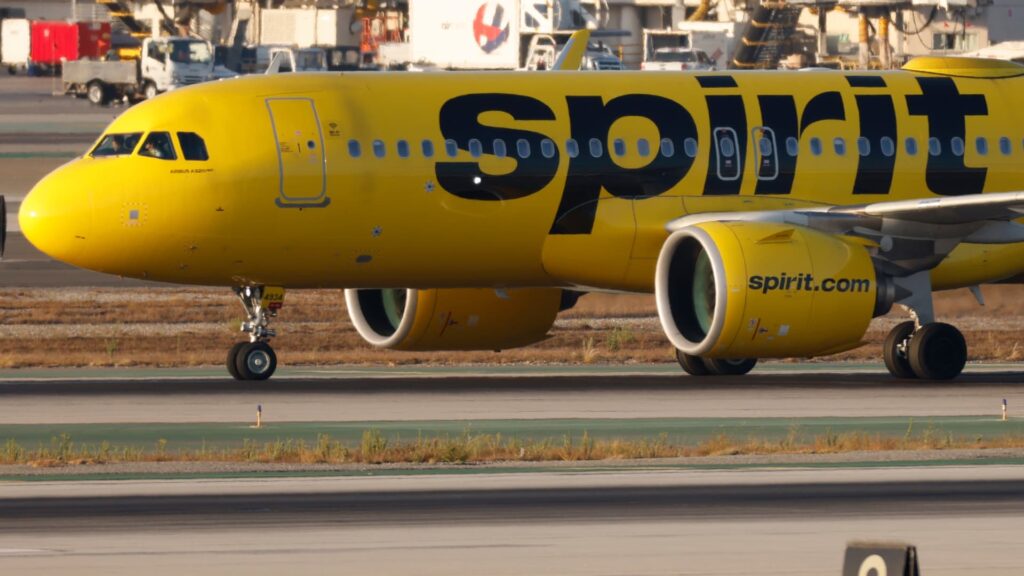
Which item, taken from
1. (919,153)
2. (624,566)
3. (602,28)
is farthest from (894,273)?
(602,28)

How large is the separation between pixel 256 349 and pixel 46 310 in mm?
13504

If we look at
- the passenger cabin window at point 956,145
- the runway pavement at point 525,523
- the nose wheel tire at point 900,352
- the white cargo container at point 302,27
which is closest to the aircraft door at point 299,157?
the nose wheel tire at point 900,352

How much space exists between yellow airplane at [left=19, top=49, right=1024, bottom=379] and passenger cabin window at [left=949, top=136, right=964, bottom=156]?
0.05 meters

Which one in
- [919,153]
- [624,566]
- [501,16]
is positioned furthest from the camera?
[501,16]

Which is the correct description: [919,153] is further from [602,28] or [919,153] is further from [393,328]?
[602,28]

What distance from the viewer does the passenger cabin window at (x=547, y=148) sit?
31.5 m

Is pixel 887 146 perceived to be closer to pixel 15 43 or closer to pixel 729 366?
pixel 729 366

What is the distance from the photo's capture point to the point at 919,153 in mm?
33188

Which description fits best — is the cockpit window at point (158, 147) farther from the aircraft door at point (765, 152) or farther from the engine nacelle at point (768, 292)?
the aircraft door at point (765, 152)

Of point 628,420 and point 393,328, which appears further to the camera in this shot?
point 393,328

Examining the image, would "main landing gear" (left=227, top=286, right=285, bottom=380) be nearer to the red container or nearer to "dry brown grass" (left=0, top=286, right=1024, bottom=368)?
"dry brown grass" (left=0, top=286, right=1024, bottom=368)

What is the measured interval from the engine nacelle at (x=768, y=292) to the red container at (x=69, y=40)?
384 feet

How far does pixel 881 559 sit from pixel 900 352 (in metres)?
20.6

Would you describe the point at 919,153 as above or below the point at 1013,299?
above
